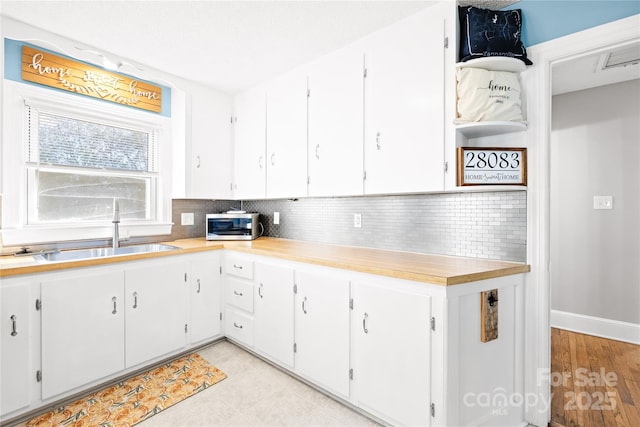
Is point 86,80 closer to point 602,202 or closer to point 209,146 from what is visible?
point 209,146

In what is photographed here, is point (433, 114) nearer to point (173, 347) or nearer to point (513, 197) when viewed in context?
point (513, 197)

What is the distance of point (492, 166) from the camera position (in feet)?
5.87

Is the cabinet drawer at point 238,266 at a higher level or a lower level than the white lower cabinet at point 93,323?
higher

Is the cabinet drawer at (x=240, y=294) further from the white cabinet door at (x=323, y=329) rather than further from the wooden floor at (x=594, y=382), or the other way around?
the wooden floor at (x=594, y=382)

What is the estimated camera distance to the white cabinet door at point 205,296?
2.69 metres

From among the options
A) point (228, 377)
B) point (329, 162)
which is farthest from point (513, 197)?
point (228, 377)

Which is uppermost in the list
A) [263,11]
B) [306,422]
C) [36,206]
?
[263,11]

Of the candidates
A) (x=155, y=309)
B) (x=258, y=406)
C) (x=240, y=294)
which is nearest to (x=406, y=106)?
(x=240, y=294)

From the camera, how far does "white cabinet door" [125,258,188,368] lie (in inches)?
90.9

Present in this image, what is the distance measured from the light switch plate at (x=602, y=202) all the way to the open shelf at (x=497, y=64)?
85.1 inches

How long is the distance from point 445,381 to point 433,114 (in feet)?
4.64

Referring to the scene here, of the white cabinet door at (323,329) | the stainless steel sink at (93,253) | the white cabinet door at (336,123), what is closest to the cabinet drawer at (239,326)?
the white cabinet door at (323,329)

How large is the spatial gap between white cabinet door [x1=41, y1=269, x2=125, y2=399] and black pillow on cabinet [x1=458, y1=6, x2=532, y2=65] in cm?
261

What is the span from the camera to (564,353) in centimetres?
277
